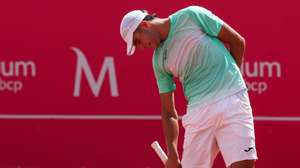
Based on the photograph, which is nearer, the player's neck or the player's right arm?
the player's neck

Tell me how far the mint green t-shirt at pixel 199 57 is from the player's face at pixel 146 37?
80 mm

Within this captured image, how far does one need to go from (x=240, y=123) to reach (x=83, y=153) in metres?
2.60

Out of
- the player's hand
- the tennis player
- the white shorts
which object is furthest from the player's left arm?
the player's hand

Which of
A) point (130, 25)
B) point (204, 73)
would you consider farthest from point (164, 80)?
point (130, 25)

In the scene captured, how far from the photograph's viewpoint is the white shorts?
189 inches

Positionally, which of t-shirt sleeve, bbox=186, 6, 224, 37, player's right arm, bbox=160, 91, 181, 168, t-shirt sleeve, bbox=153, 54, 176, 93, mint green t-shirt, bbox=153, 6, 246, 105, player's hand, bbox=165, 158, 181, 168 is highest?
t-shirt sleeve, bbox=186, 6, 224, 37

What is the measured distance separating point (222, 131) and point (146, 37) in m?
0.65

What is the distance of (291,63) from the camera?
6754mm

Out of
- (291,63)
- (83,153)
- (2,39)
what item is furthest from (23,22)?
(291,63)

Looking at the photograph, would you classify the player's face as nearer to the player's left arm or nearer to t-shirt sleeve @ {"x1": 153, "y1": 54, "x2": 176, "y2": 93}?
t-shirt sleeve @ {"x1": 153, "y1": 54, "x2": 176, "y2": 93}

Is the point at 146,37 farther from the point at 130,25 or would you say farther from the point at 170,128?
the point at 170,128

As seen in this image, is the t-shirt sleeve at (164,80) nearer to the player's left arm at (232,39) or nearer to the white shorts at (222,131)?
the white shorts at (222,131)

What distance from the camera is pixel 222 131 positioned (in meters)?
4.86

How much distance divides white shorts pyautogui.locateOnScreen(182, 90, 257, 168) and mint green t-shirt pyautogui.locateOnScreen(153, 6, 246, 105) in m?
0.06
